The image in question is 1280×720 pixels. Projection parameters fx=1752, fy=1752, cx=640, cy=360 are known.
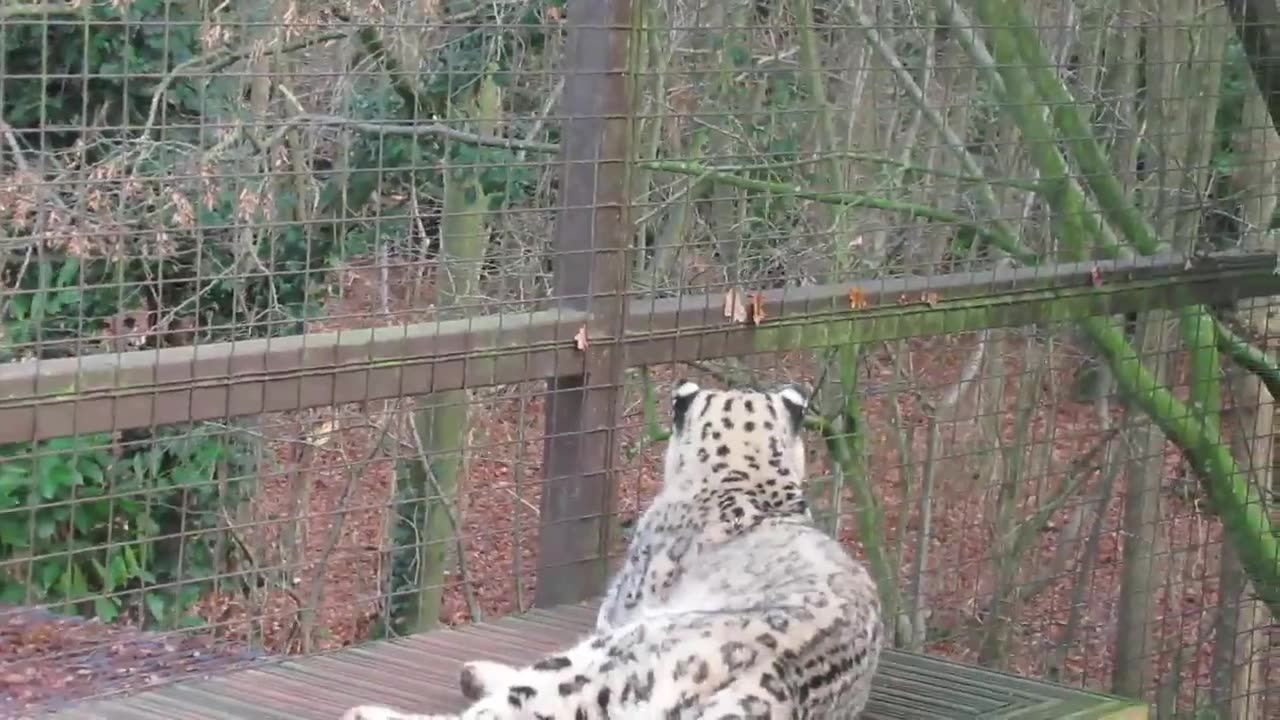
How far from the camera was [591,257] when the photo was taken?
12.3ft

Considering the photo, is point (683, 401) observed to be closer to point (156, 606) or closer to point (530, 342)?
point (530, 342)

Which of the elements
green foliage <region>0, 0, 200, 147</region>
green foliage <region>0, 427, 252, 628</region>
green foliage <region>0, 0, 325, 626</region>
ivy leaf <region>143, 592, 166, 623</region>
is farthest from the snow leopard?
ivy leaf <region>143, 592, 166, 623</region>

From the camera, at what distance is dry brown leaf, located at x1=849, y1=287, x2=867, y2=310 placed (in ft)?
13.3

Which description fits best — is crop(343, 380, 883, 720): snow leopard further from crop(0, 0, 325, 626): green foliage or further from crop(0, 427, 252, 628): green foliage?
crop(0, 427, 252, 628): green foliage

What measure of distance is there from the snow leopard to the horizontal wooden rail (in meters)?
0.19

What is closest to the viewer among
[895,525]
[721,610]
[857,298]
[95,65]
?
[721,610]

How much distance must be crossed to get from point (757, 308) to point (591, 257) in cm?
41

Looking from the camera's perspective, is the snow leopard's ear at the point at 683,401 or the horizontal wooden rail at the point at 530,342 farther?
the snow leopard's ear at the point at 683,401

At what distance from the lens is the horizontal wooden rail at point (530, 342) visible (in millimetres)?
3021

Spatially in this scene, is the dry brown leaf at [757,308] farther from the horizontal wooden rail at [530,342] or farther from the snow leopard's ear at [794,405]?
the snow leopard's ear at [794,405]

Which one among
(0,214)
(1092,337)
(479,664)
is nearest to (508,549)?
(0,214)

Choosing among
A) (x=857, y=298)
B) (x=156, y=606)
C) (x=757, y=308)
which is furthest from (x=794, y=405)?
(x=156, y=606)

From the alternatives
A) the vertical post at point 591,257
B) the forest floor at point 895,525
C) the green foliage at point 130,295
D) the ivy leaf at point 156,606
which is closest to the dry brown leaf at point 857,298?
the vertical post at point 591,257

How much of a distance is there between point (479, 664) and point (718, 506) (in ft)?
2.26
